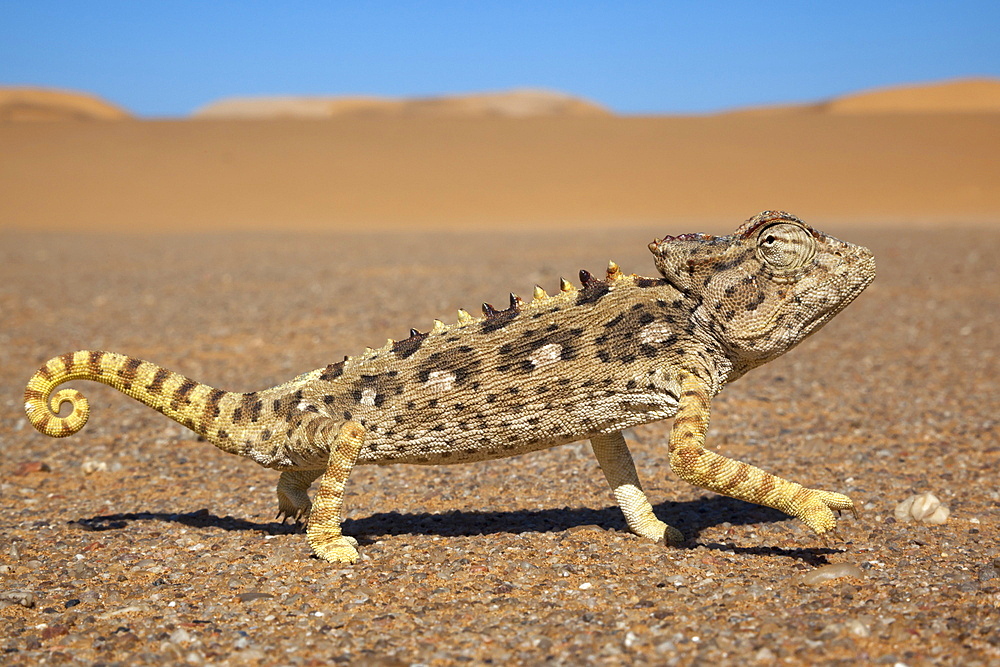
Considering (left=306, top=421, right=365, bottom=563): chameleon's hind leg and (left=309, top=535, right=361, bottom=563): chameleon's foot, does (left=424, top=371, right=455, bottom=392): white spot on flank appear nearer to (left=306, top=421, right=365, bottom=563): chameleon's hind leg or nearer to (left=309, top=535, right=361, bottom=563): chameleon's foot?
(left=306, top=421, right=365, bottom=563): chameleon's hind leg

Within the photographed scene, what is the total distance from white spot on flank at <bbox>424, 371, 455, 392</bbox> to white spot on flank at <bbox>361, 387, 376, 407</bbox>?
0.29 m

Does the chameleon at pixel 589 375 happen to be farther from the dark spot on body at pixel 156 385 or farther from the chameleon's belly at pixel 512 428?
the dark spot on body at pixel 156 385

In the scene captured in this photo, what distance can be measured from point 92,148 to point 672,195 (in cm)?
3585

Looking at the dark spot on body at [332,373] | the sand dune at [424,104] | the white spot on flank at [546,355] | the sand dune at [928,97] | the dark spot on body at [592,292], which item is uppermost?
the sand dune at [424,104]

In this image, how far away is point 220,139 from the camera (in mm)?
60438

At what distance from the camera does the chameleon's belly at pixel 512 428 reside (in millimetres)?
4305

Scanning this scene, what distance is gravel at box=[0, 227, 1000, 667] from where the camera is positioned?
3627 millimetres

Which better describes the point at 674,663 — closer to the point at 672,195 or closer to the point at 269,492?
the point at 269,492

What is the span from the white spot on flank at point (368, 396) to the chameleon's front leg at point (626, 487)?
1166 mm

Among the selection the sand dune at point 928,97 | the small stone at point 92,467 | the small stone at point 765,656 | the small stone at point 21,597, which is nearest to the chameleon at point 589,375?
the small stone at point 765,656

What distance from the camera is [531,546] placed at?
4809 millimetres

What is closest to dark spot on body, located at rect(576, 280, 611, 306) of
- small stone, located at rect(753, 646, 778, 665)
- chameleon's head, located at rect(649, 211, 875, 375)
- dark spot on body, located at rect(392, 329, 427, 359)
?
chameleon's head, located at rect(649, 211, 875, 375)

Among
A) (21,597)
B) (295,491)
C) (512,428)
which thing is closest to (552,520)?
(512,428)

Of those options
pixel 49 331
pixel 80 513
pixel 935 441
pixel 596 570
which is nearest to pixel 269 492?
pixel 80 513
